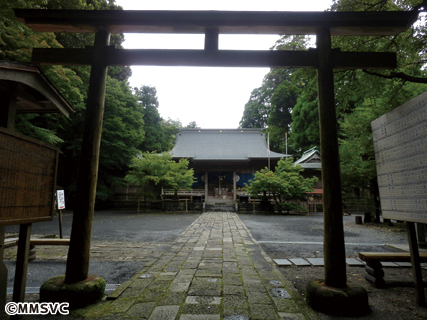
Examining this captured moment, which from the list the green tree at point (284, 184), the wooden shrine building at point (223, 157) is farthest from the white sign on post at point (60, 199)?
the wooden shrine building at point (223, 157)

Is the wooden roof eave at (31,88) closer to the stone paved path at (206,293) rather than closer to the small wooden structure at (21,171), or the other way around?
the small wooden structure at (21,171)

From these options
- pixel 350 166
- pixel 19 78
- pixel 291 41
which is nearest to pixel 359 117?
pixel 350 166

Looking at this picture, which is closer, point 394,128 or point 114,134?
point 394,128

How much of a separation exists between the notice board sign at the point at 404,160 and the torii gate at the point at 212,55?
2.33 ft

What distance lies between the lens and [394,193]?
106 inches

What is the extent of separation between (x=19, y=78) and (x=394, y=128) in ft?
14.0

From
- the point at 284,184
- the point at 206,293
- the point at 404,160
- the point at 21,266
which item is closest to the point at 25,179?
the point at 21,266

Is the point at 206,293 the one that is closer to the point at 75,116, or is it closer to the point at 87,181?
the point at 87,181

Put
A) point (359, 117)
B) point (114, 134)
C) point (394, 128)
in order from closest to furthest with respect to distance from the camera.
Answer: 1. point (394, 128)
2. point (359, 117)
3. point (114, 134)

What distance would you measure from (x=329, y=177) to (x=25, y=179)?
9.95ft

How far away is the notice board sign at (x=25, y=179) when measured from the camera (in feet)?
6.27

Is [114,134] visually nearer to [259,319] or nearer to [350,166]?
[350,166]

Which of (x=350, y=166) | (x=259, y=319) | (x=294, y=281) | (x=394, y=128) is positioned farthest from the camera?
(x=350, y=166)

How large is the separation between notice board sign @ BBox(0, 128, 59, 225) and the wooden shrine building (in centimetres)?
1400
